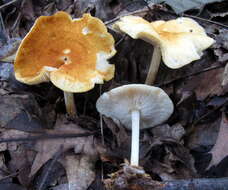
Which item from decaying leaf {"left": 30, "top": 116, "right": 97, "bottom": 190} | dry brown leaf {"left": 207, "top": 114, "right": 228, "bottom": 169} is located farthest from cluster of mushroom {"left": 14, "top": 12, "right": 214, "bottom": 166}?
dry brown leaf {"left": 207, "top": 114, "right": 228, "bottom": 169}

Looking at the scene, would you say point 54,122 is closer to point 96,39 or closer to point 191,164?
point 96,39

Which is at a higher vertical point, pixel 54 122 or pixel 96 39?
pixel 96 39

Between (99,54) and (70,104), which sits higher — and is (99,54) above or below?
above

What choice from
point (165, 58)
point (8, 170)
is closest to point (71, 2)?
point (165, 58)

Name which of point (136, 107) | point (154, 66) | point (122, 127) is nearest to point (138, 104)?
point (136, 107)

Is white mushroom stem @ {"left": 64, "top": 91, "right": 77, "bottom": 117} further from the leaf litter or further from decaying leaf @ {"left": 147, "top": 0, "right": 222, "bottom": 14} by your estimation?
decaying leaf @ {"left": 147, "top": 0, "right": 222, "bottom": 14}

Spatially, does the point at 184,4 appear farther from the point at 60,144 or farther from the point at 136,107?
the point at 60,144

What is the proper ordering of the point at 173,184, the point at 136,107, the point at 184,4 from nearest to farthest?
the point at 173,184 → the point at 136,107 → the point at 184,4
